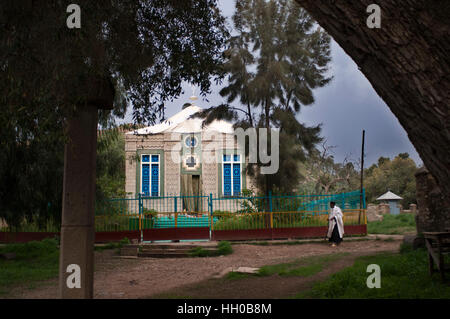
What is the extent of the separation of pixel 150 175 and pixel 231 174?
4563 mm

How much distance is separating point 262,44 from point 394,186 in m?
27.3

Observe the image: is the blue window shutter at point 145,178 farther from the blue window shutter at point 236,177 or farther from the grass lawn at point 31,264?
the grass lawn at point 31,264

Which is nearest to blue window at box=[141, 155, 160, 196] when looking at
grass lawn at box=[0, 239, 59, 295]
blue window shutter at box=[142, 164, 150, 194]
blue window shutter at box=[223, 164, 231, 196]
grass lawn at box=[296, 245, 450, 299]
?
blue window shutter at box=[142, 164, 150, 194]

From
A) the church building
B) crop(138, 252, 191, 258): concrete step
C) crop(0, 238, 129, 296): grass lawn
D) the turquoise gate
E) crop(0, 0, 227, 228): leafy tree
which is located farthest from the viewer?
the church building

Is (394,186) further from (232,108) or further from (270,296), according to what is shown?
(270,296)

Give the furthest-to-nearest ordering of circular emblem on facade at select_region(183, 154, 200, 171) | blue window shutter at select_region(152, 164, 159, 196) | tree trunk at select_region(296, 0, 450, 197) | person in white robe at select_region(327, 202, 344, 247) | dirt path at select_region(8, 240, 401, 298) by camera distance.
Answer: circular emblem on facade at select_region(183, 154, 200, 171)
blue window shutter at select_region(152, 164, 159, 196)
person in white robe at select_region(327, 202, 344, 247)
dirt path at select_region(8, 240, 401, 298)
tree trunk at select_region(296, 0, 450, 197)

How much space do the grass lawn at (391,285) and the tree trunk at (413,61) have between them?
115 inches

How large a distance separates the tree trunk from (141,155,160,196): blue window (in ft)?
64.9

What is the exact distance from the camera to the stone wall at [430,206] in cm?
926

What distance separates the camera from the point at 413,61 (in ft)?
9.40

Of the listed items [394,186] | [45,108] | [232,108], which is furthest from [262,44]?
[394,186]

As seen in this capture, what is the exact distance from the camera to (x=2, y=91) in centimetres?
430

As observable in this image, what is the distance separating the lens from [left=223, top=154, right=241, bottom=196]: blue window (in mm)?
21719

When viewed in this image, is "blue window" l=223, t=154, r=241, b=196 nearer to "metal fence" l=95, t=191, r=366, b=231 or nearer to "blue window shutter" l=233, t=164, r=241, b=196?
"blue window shutter" l=233, t=164, r=241, b=196
